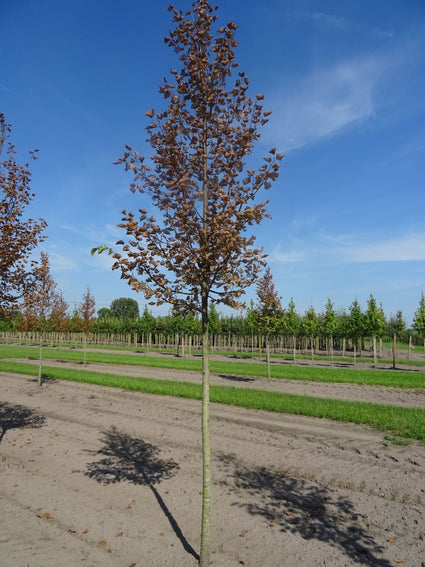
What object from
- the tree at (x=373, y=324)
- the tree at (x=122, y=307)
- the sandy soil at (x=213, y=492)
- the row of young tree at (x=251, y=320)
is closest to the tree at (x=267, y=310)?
the row of young tree at (x=251, y=320)

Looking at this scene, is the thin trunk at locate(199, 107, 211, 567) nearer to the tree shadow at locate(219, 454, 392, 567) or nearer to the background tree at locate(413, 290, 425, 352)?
the tree shadow at locate(219, 454, 392, 567)

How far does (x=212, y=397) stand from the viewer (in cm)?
1545

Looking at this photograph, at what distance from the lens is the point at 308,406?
1366cm

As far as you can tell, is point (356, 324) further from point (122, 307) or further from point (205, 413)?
point (122, 307)

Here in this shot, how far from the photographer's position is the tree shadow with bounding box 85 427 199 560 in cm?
784

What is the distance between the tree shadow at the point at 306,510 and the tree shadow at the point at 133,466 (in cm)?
147

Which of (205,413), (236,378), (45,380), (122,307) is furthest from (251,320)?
(122,307)

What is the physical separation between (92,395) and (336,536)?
1350 cm

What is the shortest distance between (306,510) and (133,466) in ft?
14.0

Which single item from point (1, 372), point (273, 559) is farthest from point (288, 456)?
point (1, 372)

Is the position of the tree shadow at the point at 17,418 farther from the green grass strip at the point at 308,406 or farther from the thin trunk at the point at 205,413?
the thin trunk at the point at 205,413

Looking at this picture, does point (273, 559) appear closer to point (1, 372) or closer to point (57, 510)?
point (57, 510)

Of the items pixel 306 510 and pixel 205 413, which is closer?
pixel 205 413

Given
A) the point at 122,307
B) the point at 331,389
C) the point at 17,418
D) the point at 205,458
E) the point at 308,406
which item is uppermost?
the point at 122,307
